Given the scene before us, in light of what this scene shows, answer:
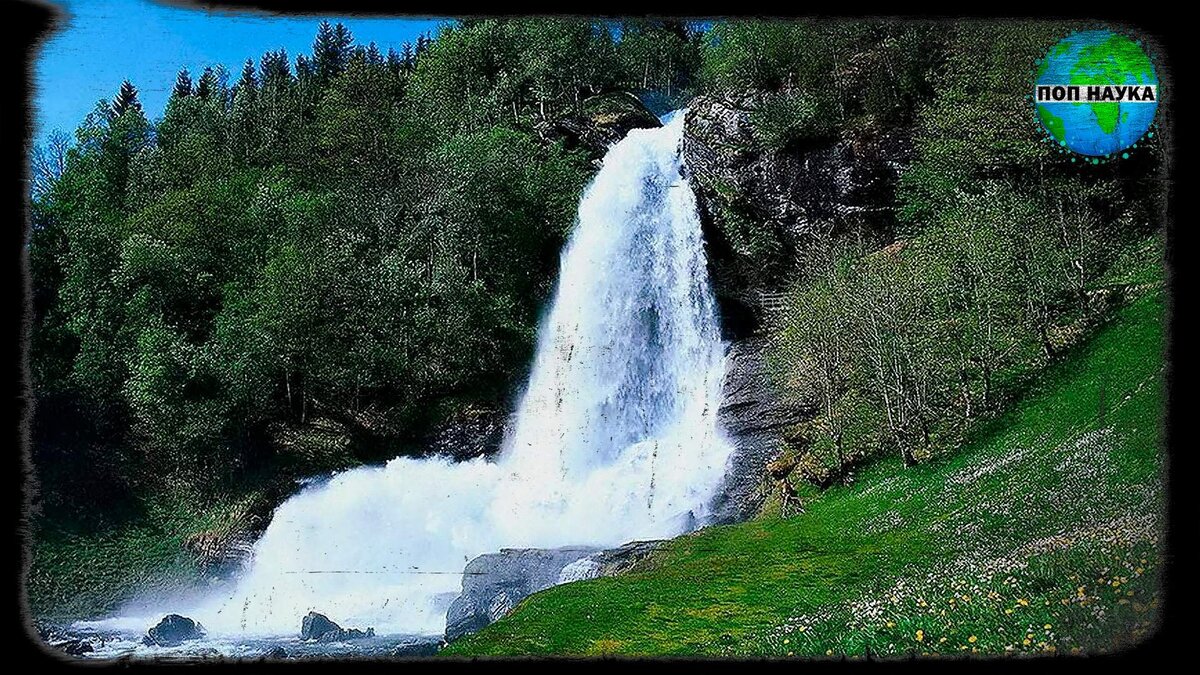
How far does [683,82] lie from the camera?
4100cm

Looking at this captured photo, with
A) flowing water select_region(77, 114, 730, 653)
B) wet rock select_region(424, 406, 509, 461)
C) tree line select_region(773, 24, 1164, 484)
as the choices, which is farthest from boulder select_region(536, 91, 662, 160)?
tree line select_region(773, 24, 1164, 484)

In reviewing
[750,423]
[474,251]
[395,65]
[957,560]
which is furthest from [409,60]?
[957,560]

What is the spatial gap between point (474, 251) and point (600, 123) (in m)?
9.33

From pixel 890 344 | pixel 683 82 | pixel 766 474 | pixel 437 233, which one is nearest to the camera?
pixel 890 344

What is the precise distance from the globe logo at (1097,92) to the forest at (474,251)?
867cm

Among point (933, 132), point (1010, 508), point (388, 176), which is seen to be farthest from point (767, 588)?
point (388, 176)

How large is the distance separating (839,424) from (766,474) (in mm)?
3037

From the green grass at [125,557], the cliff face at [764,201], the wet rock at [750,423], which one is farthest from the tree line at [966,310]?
the green grass at [125,557]

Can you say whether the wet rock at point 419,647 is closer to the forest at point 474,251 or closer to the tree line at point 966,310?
the forest at point 474,251

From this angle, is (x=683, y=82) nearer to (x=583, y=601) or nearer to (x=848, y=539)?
(x=848, y=539)

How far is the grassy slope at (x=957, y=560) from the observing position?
566 cm

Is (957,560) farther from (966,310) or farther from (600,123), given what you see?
(600,123)

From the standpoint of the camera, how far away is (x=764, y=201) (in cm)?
3234

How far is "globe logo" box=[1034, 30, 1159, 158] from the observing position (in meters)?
5.42
